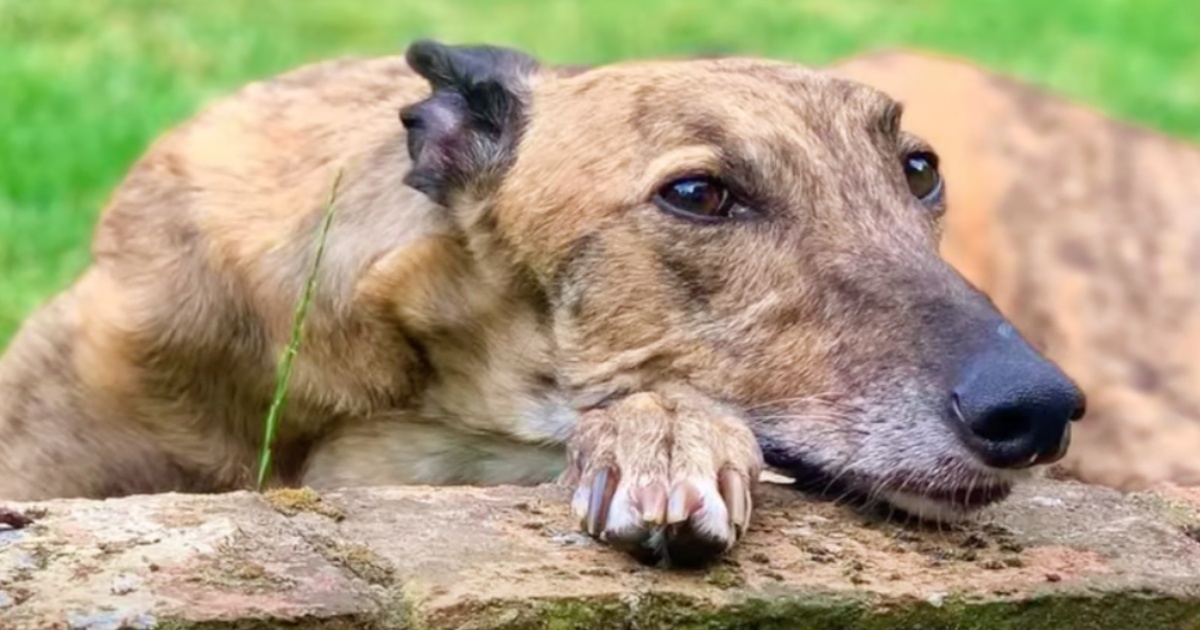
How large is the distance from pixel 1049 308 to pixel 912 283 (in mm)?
3075

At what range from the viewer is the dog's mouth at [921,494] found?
3434 mm

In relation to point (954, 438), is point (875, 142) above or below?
above

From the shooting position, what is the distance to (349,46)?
11.6 m

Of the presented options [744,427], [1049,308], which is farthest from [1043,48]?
[744,427]

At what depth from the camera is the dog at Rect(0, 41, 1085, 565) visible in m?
3.55

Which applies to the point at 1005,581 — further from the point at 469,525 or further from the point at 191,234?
the point at 191,234

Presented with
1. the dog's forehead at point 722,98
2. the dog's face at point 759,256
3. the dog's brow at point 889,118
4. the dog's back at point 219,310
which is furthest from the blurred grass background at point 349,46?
the dog's brow at point 889,118

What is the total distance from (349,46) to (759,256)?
7870mm

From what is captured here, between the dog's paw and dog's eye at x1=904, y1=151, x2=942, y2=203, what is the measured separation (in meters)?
0.94

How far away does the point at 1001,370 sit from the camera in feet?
11.1

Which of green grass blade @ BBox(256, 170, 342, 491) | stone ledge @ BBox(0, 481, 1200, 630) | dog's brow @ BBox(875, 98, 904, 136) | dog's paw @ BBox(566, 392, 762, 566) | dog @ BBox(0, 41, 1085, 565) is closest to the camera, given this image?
stone ledge @ BBox(0, 481, 1200, 630)

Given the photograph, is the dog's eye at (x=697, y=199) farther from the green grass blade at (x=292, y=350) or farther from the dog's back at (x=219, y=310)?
the green grass blade at (x=292, y=350)

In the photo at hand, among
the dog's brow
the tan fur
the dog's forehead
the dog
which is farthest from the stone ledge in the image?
the tan fur

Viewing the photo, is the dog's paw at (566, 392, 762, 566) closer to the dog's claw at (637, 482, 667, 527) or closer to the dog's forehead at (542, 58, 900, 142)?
the dog's claw at (637, 482, 667, 527)
